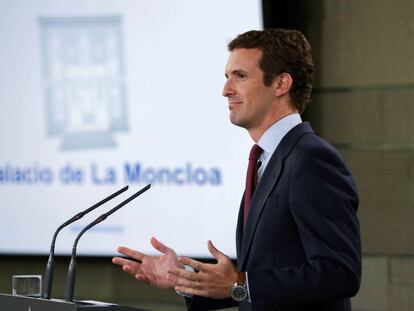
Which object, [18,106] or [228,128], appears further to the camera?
[18,106]

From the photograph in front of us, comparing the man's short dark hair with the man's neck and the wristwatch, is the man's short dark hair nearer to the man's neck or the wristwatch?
the man's neck

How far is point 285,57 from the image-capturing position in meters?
2.60

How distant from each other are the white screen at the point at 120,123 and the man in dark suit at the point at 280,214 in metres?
1.89

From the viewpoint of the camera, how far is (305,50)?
262cm

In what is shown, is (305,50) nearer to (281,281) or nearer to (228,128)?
(281,281)

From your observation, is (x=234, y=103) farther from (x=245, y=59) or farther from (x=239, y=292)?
(x=239, y=292)

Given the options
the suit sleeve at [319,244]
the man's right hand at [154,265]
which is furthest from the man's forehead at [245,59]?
the man's right hand at [154,265]

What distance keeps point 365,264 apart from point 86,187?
1.42 meters

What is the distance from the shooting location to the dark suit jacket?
2.28 m

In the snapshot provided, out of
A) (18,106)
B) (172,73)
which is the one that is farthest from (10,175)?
(172,73)

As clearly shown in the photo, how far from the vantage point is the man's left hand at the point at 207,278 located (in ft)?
7.38

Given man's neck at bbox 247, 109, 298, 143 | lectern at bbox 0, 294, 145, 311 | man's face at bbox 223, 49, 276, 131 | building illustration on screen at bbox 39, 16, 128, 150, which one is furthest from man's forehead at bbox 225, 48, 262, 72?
building illustration on screen at bbox 39, 16, 128, 150

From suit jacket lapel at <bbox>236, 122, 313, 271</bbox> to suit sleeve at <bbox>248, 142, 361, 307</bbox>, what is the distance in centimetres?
10

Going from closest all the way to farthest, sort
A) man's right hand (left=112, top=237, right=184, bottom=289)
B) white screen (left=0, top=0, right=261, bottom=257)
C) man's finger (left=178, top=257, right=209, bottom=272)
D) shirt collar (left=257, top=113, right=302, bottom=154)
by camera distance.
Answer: man's finger (left=178, top=257, right=209, bottom=272)
man's right hand (left=112, top=237, right=184, bottom=289)
shirt collar (left=257, top=113, right=302, bottom=154)
white screen (left=0, top=0, right=261, bottom=257)
